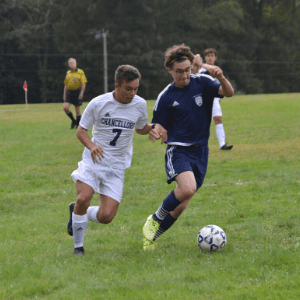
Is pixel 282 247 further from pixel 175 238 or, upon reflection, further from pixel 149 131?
pixel 149 131

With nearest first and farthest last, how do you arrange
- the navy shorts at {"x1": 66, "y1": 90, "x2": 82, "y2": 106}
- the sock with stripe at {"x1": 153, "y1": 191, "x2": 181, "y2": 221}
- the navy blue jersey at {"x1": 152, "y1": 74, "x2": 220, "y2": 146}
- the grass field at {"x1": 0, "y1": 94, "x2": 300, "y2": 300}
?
1. the grass field at {"x1": 0, "y1": 94, "x2": 300, "y2": 300}
2. the sock with stripe at {"x1": 153, "y1": 191, "x2": 181, "y2": 221}
3. the navy blue jersey at {"x1": 152, "y1": 74, "x2": 220, "y2": 146}
4. the navy shorts at {"x1": 66, "y1": 90, "x2": 82, "y2": 106}

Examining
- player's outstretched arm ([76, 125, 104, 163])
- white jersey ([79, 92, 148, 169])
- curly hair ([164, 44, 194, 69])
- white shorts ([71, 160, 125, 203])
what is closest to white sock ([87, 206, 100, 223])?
white shorts ([71, 160, 125, 203])

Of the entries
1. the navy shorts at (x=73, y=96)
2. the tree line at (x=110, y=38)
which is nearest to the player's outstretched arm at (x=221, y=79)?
the navy shorts at (x=73, y=96)

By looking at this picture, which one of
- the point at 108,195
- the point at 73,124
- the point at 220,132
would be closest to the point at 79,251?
the point at 108,195

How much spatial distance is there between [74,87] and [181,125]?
489 inches

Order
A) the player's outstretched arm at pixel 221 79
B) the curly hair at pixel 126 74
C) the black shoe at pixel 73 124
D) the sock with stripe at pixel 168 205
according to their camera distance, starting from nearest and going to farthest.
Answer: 1. the curly hair at pixel 126 74
2. the player's outstretched arm at pixel 221 79
3. the sock with stripe at pixel 168 205
4. the black shoe at pixel 73 124

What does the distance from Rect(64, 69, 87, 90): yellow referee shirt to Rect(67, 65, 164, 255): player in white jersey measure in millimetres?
12114

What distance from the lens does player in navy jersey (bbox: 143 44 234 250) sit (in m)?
4.82

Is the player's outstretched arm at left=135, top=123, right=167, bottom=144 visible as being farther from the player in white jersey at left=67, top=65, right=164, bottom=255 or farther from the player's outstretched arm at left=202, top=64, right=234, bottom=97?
the player's outstretched arm at left=202, top=64, right=234, bottom=97

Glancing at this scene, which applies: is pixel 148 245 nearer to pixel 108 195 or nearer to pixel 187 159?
pixel 108 195

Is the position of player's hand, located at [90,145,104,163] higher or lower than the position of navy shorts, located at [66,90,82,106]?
higher

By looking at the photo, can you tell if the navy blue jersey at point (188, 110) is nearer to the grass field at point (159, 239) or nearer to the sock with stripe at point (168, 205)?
the sock with stripe at point (168, 205)

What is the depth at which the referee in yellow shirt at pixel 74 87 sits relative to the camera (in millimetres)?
16594

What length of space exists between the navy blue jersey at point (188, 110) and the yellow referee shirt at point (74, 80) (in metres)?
12.2
